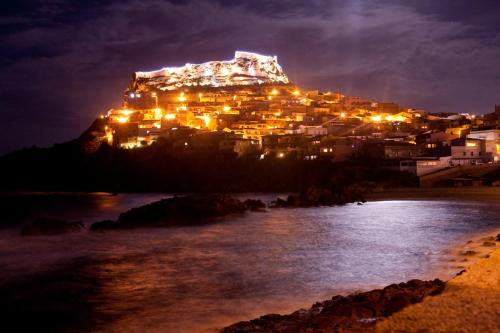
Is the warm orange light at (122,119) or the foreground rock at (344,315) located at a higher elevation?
the warm orange light at (122,119)

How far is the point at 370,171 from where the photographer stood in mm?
40188

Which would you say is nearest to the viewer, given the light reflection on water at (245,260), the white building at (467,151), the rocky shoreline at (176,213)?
the light reflection on water at (245,260)

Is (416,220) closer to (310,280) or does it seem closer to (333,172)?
(310,280)

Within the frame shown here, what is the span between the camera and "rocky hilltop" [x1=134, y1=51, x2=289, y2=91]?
94.8m

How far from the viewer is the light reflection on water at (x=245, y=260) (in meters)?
9.63

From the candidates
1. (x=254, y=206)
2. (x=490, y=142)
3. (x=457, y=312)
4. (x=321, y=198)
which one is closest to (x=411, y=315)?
Result: (x=457, y=312)

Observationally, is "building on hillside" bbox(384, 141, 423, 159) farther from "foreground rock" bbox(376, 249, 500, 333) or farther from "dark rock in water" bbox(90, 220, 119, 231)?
"foreground rock" bbox(376, 249, 500, 333)

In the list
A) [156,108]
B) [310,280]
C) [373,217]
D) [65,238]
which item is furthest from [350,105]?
[310,280]

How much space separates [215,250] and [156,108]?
189ft

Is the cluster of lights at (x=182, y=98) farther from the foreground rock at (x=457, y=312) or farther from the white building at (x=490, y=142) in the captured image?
the foreground rock at (x=457, y=312)

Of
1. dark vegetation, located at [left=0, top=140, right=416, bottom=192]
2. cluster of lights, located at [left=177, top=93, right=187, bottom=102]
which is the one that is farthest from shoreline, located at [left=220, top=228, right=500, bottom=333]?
cluster of lights, located at [left=177, top=93, right=187, bottom=102]

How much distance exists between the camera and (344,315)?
290 inches

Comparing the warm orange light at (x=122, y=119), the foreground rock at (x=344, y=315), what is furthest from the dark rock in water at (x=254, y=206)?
the warm orange light at (x=122, y=119)

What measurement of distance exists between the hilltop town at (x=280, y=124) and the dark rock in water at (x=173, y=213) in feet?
61.2
